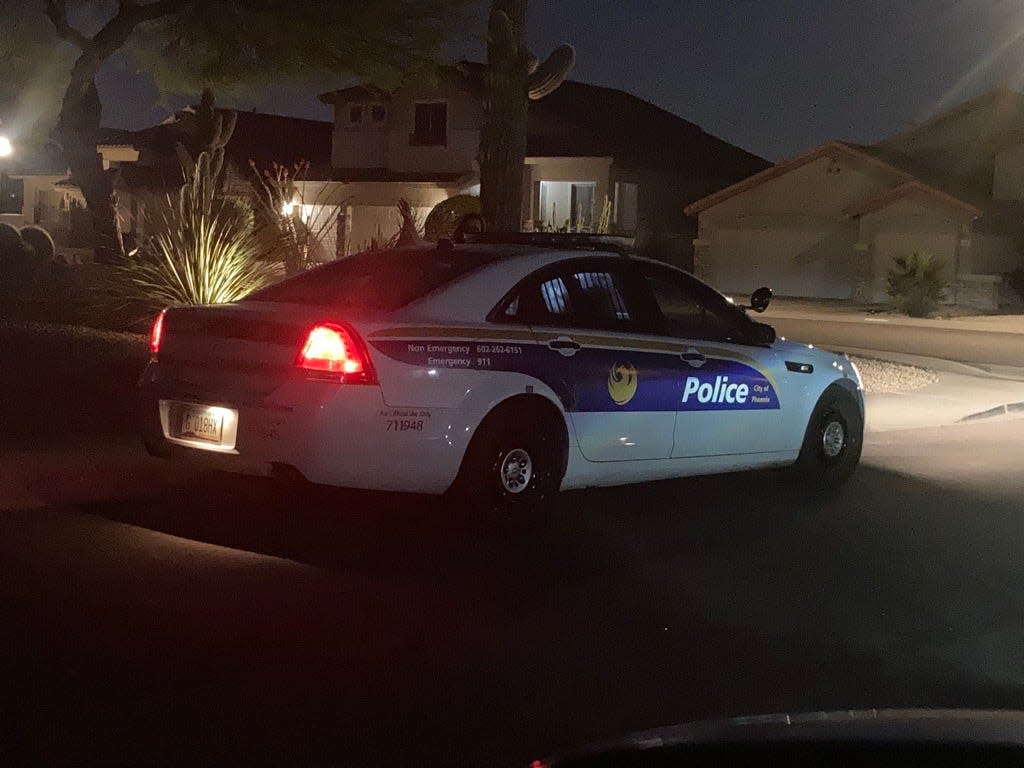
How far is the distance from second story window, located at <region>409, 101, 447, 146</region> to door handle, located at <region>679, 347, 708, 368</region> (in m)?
38.5

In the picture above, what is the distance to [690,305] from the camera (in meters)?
9.64

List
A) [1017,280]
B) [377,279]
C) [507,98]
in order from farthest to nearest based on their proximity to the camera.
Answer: [1017,280] < [507,98] < [377,279]

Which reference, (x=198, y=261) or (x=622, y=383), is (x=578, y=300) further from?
(x=198, y=261)

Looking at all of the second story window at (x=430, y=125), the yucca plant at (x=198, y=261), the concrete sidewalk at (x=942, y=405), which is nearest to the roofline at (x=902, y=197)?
the second story window at (x=430, y=125)

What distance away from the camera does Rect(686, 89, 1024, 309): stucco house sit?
130 feet

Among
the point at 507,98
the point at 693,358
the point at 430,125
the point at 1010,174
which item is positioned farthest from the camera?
the point at 430,125

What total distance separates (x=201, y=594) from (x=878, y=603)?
305 cm

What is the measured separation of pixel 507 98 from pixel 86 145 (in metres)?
16.4

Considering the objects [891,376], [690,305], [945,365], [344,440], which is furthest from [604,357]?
[945,365]

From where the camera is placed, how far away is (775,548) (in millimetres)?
8453

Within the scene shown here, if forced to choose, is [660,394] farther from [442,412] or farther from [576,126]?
[576,126]

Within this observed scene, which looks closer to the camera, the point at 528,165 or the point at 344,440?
the point at 344,440

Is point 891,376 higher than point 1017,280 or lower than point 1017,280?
lower

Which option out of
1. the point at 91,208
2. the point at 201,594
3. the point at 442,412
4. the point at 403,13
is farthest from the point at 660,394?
the point at 91,208
